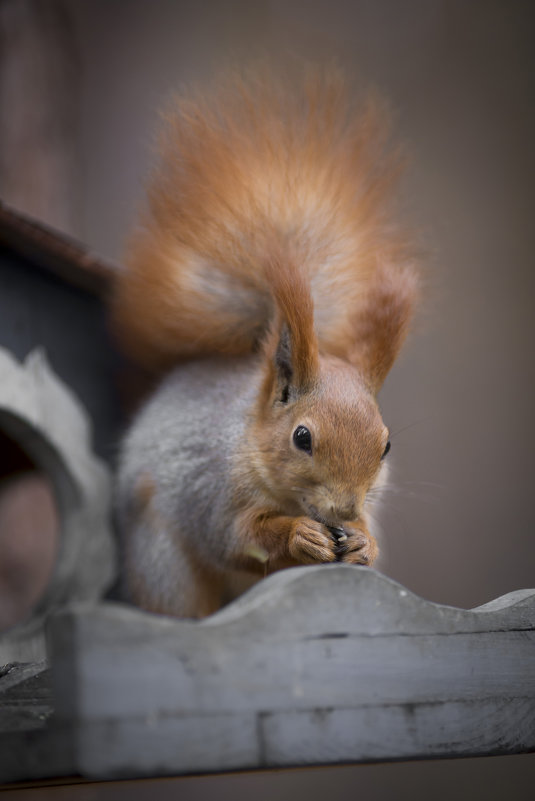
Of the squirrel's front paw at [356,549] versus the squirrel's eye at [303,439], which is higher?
the squirrel's eye at [303,439]

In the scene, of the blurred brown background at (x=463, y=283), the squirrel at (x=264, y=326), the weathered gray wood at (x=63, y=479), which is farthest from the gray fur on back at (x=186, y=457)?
the blurred brown background at (x=463, y=283)

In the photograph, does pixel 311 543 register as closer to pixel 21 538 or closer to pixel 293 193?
Answer: pixel 293 193

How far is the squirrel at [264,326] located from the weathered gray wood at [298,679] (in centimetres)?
13

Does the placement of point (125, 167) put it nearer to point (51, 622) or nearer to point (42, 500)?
point (42, 500)

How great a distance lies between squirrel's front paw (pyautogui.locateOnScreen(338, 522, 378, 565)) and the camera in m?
0.80

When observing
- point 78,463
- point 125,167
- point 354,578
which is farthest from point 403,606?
point 125,167

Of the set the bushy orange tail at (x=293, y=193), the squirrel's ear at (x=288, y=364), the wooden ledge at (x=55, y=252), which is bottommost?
the squirrel's ear at (x=288, y=364)

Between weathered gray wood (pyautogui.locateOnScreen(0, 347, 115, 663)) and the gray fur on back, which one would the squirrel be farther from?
weathered gray wood (pyautogui.locateOnScreen(0, 347, 115, 663))

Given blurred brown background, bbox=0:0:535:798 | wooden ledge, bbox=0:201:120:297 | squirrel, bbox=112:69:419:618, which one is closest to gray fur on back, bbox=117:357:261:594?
squirrel, bbox=112:69:419:618

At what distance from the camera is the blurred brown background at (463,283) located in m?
1.47

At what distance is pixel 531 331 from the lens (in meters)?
1.50

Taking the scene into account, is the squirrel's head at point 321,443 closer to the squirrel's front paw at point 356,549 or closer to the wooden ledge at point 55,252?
the squirrel's front paw at point 356,549

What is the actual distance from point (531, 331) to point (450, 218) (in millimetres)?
266

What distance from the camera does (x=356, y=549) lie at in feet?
2.63
